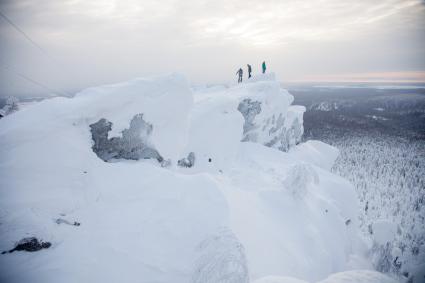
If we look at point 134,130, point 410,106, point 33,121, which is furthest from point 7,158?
point 410,106

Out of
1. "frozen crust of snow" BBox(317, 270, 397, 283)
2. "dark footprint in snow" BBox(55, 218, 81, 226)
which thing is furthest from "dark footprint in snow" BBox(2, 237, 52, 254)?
"frozen crust of snow" BBox(317, 270, 397, 283)

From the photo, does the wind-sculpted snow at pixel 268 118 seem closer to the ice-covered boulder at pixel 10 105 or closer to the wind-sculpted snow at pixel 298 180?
the wind-sculpted snow at pixel 298 180

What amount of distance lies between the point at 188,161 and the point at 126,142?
6.03m

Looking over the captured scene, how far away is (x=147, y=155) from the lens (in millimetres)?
11445

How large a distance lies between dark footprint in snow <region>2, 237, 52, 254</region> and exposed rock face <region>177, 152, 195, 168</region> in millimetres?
10005

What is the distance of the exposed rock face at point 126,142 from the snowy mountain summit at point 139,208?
5cm

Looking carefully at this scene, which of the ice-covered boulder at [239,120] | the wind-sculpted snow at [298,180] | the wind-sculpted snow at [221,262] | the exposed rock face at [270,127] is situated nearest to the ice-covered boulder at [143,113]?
the ice-covered boulder at [239,120]

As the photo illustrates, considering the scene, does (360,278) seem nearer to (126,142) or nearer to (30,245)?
(30,245)

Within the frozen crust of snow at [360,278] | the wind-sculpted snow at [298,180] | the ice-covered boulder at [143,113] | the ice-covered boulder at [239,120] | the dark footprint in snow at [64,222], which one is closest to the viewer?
the frozen crust of snow at [360,278]

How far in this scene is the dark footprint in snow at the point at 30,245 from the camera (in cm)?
555

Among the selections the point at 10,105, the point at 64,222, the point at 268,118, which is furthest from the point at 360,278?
the point at 10,105

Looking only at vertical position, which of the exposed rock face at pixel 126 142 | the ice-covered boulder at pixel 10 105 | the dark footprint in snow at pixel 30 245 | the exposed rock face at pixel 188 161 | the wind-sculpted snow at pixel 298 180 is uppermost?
the ice-covered boulder at pixel 10 105

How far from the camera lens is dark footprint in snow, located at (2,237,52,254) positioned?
555 centimetres

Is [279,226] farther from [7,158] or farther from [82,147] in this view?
[7,158]
